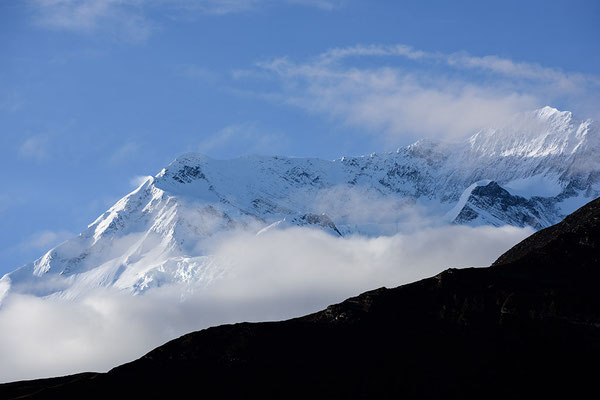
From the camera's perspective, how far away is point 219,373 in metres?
152

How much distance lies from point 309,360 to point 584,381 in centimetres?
4190

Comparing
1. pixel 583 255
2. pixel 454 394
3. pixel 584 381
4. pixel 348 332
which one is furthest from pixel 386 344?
pixel 583 255

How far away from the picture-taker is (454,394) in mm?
144375

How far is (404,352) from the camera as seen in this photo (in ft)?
516

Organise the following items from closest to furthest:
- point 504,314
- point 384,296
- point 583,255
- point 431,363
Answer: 1. point 431,363
2. point 504,314
3. point 384,296
4. point 583,255

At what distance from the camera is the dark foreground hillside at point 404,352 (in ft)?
483

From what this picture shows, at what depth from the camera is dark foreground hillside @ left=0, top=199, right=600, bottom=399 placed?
Result: 147250 mm

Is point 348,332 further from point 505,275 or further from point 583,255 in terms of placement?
point 583,255

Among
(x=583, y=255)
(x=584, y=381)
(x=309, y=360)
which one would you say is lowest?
(x=584, y=381)

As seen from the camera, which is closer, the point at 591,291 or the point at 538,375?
the point at 538,375

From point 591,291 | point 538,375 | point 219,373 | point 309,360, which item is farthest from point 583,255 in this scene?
point 219,373

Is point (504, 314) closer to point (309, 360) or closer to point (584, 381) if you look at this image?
point (584, 381)

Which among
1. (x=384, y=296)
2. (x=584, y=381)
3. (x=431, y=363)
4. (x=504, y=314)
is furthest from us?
(x=384, y=296)

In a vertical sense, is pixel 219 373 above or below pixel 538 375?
above
